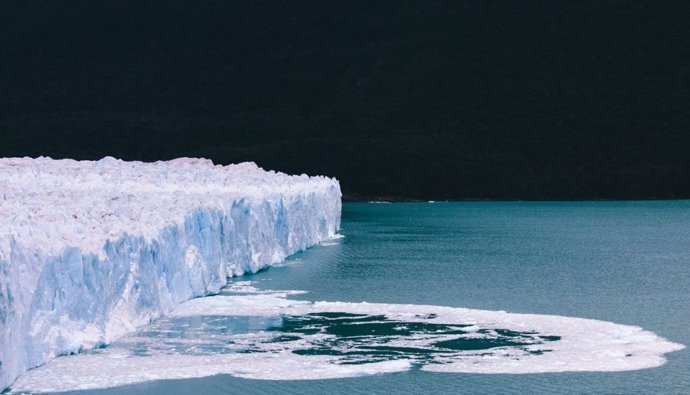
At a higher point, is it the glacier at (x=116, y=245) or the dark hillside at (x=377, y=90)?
the dark hillside at (x=377, y=90)

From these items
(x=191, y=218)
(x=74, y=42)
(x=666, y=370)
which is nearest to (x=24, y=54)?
(x=74, y=42)

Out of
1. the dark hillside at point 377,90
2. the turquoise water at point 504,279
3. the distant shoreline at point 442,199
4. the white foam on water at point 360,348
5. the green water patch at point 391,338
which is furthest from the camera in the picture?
the dark hillside at point 377,90

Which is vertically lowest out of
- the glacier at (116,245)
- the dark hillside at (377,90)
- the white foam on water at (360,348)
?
the white foam on water at (360,348)

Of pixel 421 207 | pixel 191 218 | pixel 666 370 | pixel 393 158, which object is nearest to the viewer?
pixel 666 370

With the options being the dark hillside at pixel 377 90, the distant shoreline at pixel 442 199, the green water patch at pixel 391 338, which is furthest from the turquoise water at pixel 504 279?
the dark hillside at pixel 377 90

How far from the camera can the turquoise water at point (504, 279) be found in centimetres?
1140

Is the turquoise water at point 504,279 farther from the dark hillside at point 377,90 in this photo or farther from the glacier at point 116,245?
the dark hillside at point 377,90

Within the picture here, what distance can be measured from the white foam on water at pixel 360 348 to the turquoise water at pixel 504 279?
315 millimetres

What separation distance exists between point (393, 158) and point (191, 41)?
2541 cm

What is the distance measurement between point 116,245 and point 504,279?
981 cm

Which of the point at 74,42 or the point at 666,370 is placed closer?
the point at 666,370

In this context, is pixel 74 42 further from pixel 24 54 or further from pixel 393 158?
pixel 393 158

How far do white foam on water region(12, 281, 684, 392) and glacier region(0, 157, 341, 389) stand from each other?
16.0 inches

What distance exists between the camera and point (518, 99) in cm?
7362
